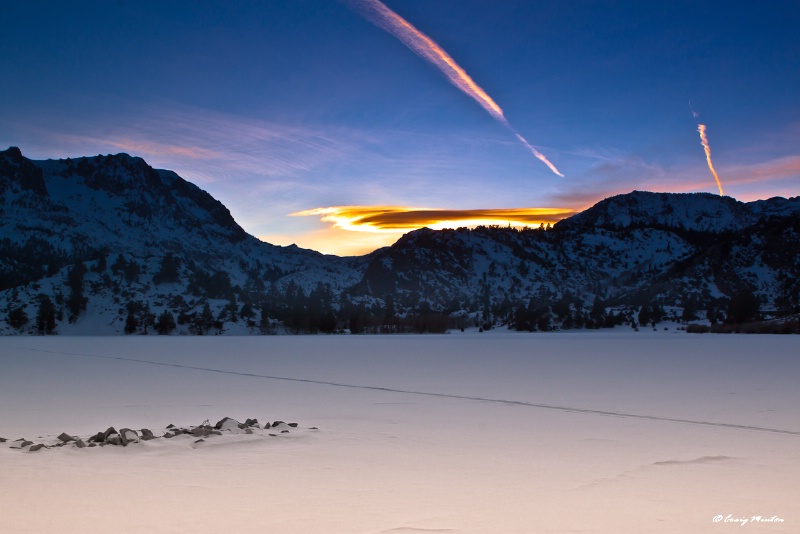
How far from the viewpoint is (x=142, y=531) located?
21.2 ft

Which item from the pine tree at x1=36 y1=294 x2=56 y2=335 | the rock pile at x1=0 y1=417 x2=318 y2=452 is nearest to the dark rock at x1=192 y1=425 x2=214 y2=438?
the rock pile at x1=0 y1=417 x2=318 y2=452

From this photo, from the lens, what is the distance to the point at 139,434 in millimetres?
12289

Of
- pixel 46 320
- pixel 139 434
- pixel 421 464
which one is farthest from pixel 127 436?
pixel 46 320

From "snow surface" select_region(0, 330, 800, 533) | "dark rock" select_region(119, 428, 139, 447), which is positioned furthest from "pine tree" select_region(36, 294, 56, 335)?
"dark rock" select_region(119, 428, 139, 447)

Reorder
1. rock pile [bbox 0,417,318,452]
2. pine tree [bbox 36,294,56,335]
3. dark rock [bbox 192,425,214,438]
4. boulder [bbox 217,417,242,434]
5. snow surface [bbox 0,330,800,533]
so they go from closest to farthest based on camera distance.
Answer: snow surface [bbox 0,330,800,533] < rock pile [bbox 0,417,318,452] < dark rock [bbox 192,425,214,438] < boulder [bbox 217,417,242,434] < pine tree [bbox 36,294,56,335]

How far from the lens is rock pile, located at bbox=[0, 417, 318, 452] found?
10.9m

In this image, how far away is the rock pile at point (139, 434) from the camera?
10.9m

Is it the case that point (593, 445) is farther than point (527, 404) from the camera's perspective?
No

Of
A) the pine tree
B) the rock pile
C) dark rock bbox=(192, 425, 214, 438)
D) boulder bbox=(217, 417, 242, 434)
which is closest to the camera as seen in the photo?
the rock pile

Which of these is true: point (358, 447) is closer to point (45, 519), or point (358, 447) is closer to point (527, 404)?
point (45, 519)

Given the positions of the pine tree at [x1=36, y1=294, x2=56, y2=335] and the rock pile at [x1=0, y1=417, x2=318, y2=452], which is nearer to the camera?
the rock pile at [x1=0, y1=417, x2=318, y2=452]

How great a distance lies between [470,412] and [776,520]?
9.15 metres

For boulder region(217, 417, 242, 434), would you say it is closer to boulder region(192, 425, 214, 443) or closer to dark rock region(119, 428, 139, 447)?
boulder region(192, 425, 214, 443)

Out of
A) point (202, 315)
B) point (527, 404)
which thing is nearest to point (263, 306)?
point (202, 315)
